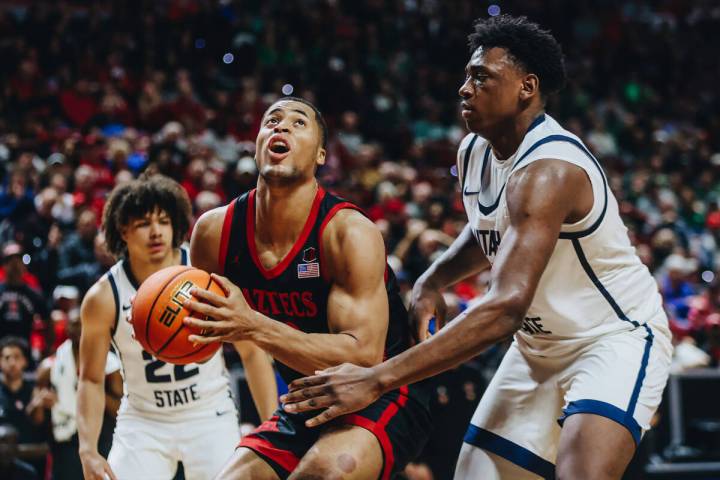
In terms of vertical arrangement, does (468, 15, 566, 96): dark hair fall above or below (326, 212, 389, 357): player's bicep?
above

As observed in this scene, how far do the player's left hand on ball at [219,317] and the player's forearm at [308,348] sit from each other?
0.06 meters

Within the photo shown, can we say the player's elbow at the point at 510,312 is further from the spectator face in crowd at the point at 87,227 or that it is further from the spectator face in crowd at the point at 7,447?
the spectator face in crowd at the point at 87,227

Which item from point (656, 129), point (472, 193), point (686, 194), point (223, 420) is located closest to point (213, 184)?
point (223, 420)

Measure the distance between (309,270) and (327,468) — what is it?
724mm

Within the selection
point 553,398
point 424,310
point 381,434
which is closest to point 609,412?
point 553,398

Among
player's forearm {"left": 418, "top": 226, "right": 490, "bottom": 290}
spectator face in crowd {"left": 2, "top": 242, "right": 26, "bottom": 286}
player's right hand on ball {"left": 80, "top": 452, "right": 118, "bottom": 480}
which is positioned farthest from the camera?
spectator face in crowd {"left": 2, "top": 242, "right": 26, "bottom": 286}

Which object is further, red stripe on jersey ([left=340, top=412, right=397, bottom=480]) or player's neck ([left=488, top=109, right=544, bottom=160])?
player's neck ([left=488, top=109, right=544, bottom=160])

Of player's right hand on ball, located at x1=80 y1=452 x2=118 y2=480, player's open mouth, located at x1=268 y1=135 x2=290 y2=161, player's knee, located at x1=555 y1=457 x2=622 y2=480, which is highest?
player's open mouth, located at x1=268 y1=135 x2=290 y2=161

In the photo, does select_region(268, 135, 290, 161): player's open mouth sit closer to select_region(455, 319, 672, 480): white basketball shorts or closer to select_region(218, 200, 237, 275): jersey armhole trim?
select_region(218, 200, 237, 275): jersey armhole trim

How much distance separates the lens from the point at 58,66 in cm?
1087

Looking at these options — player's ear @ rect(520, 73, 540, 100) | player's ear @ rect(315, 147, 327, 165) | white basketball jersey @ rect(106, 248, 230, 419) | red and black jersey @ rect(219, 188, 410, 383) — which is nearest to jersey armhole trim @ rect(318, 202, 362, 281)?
red and black jersey @ rect(219, 188, 410, 383)

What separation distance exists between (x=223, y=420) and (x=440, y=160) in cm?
852

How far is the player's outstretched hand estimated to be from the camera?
2.80 m

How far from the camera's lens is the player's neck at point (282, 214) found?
11.8 ft
